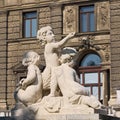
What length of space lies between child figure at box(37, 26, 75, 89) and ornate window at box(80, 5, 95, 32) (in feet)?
69.1

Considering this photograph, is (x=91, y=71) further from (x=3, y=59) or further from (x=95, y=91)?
(x=3, y=59)

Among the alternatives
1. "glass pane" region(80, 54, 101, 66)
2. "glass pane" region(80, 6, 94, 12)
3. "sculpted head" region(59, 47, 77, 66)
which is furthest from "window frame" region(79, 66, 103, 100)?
"sculpted head" region(59, 47, 77, 66)

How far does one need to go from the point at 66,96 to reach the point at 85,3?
2273 centimetres

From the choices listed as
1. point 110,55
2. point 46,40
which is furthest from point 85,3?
point 46,40

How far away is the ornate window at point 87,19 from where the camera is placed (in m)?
34.1

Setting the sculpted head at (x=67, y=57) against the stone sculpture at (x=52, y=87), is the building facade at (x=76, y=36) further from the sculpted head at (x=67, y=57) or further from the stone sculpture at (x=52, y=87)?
the sculpted head at (x=67, y=57)

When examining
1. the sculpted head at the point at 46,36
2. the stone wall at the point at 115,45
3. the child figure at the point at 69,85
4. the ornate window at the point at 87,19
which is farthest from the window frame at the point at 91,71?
the child figure at the point at 69,85

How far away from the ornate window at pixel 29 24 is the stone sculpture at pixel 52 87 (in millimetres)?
23142

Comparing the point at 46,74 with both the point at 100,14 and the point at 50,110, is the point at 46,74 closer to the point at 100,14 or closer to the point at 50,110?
the point at 50,110

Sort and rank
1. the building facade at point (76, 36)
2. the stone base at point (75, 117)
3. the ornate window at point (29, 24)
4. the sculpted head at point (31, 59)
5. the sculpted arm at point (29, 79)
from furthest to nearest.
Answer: the ornate window at point (29, 24) → the building facade at point (76, 36) → the sculpted head at point (31, 59) → the sculpted arm at point (29, 79) → the stone base at point (75, 117)

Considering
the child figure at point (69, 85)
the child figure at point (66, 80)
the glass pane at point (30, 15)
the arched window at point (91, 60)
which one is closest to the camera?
→ the child figure at point (69, 85)

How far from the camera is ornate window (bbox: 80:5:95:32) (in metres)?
34.1

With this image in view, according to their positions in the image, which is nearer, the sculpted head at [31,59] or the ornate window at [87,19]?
the sculpted head at [31,59]

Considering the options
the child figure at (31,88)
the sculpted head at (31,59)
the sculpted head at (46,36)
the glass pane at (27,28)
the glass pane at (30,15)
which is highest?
the glass pane at (30,15)
